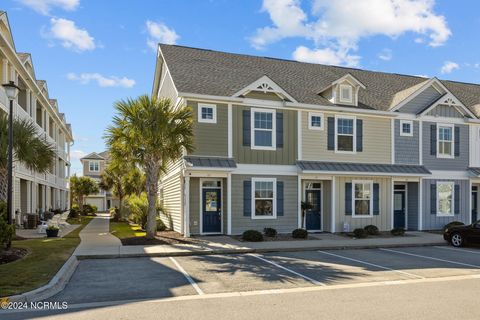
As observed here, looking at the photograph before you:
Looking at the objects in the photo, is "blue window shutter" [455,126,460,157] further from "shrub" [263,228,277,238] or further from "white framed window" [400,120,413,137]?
"shrub" [263,228,277,238]

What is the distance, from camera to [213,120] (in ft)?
59.9

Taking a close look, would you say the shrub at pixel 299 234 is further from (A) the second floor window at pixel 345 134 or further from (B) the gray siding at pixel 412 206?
(B) the gray siding at pixel 412 206

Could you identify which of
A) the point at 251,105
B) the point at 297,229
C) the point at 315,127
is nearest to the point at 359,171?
the point at 315,127

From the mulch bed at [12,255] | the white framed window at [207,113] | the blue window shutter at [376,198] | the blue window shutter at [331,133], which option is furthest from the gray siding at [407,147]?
the mulch bed at [12,255]

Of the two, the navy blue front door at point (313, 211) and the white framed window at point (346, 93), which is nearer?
the navy blue front door at point (313, 211)

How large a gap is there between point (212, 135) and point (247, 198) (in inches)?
126

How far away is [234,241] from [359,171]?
731 centimetres

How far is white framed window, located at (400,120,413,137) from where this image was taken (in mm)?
21531

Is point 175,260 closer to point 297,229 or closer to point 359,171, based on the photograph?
point 297,229

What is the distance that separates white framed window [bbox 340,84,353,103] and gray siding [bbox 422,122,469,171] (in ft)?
14.6

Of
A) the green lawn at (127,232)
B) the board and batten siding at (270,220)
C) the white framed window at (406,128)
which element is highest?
the white framed window at (406,128)

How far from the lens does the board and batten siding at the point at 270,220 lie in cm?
1830

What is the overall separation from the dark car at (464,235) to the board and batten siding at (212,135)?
32.4 feet

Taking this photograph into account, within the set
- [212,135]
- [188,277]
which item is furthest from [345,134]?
[188,277]
